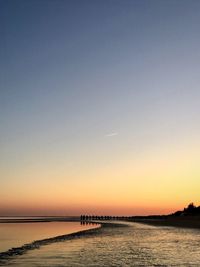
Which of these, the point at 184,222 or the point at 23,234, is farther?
the point at 184,222

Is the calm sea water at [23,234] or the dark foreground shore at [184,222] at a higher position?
the dark foreground shore at [184,222]

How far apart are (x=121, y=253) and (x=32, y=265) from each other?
768cm

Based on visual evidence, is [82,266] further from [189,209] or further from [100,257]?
[189,209]

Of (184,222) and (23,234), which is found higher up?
(184,222)

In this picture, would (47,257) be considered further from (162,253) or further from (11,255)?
(162,253)

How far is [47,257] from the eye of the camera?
1027 inches

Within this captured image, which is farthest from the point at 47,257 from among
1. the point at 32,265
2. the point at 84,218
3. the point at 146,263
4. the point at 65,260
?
the point at 84,218

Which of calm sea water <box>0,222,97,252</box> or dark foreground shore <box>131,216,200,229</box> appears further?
dark foreground shore <box>131,216,200,229</box>

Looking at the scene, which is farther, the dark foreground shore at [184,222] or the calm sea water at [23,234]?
the dark foreground shore at [184,222]

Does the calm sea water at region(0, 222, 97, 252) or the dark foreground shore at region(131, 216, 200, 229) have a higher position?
the dark foreground shore at region(131, 216, 200, 229)

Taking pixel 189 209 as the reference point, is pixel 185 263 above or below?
below

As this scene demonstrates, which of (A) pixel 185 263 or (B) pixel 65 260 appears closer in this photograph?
(A) pixel 185 263

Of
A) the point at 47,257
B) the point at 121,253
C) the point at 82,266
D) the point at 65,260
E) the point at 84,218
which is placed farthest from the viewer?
the point at 84,218

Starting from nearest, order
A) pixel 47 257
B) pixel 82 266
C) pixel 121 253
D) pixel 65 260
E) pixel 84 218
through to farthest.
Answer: pixel 82 266
pixel 65 260
pixel 47 257
pixel 121 253
pixel 84 218
